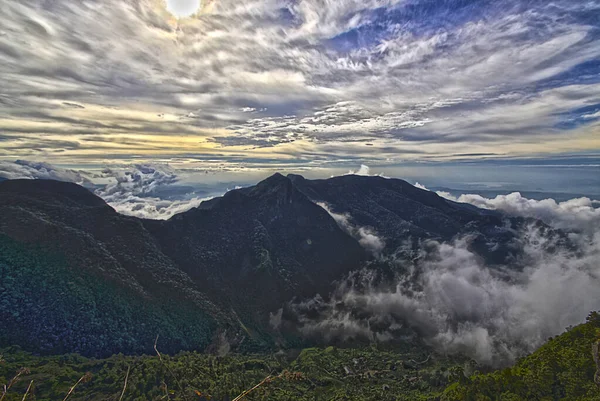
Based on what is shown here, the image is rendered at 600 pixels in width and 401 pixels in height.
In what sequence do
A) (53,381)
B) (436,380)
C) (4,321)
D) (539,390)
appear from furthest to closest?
(436,380)
(4,321)
(53,381)
(539,390)

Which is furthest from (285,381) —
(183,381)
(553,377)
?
(183,381)

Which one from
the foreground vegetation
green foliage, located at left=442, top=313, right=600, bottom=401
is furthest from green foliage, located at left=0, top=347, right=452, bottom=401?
green foliage, located at left=442, top=313, right=600, bottom=401

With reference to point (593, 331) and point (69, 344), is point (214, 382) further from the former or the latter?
point (593, 331)

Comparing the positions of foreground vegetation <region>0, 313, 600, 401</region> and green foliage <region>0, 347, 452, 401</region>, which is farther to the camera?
green foliage <region>0, 347, 452, 401</region>

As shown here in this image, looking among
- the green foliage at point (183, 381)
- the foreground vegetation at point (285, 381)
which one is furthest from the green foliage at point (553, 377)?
the green foliage at point (183, 381)

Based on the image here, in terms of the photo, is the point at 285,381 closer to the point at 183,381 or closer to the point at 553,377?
the point at 553,377

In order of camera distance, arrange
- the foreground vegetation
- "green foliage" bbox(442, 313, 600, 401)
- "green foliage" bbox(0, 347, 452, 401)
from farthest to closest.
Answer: "green foliage" bbox(0, 347, 452, 401) → the foreground vegetation → "green foliage" bbox(442, 313, 600, 401)

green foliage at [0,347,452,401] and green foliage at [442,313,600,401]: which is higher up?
green foliage at [442,313,600,401]

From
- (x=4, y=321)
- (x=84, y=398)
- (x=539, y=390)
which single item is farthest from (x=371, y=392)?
(x=4, y=321)

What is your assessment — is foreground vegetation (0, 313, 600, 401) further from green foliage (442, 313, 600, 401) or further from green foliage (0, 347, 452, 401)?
A: green foliage (442, 313, 600, 401)
